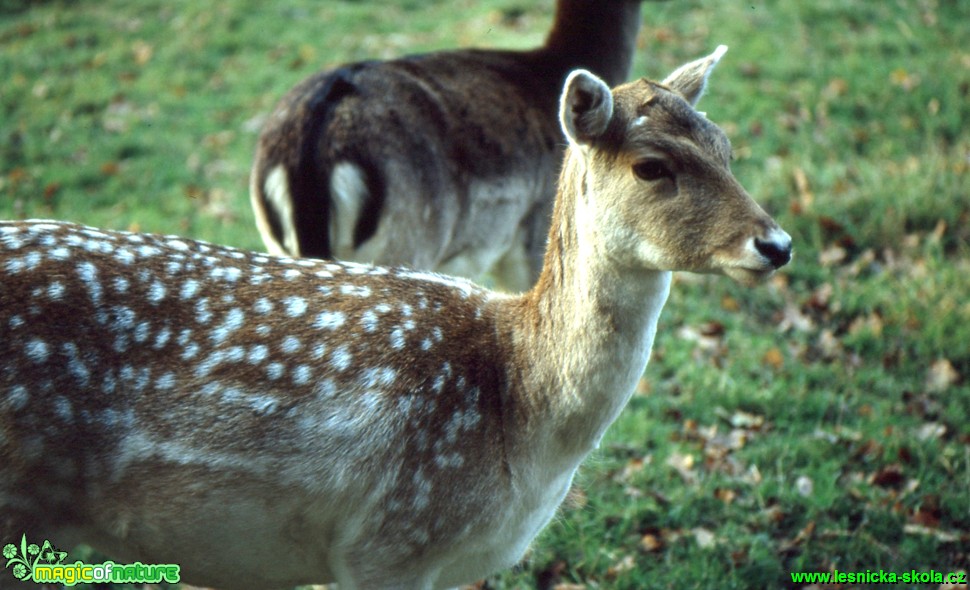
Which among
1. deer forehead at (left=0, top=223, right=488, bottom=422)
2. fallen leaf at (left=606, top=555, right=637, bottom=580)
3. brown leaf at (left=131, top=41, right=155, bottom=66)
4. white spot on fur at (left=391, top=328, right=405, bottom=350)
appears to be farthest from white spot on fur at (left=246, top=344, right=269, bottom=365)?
brown leaf at (left=131, top=41, right=155, bottom=66)

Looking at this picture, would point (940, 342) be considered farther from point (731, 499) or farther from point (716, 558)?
point (716, 558)

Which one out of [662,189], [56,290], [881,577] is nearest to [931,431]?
[881,577]

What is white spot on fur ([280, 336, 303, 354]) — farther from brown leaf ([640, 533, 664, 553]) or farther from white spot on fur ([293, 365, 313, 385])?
brown leaf ([640, 533, 664, 553])

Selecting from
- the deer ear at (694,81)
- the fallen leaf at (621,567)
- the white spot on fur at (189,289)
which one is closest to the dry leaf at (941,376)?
the fallen leaf at (621,567)

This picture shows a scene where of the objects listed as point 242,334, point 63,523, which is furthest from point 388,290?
point 63,523

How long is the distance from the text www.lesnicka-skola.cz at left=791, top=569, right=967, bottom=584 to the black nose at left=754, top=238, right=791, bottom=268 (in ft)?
6.68

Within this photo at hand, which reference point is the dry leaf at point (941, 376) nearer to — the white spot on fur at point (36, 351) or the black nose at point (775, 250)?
the black nose at point (775, 250)

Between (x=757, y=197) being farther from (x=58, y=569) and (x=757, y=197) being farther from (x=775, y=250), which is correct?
(x=58, y=569)

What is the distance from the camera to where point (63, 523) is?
2896mm

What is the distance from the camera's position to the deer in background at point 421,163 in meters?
4.62

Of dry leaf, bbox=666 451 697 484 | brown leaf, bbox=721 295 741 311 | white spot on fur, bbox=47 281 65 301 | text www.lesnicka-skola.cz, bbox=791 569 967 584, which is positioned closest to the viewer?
white spot on fur, bbox=47 281 65 301

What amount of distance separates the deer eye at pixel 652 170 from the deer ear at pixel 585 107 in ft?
0.54

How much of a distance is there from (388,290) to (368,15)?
7.64 meters

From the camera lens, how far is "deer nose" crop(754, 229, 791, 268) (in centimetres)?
273
